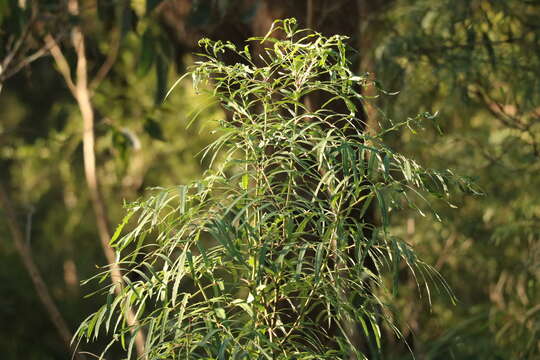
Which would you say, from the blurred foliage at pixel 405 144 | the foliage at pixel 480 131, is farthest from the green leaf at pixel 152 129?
the foliage at pixel 480 131

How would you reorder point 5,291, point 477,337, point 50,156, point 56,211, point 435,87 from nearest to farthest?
1. point 435,87
2. point 477,337
3. point 5,291
4. point 50,156
5. point 56,211

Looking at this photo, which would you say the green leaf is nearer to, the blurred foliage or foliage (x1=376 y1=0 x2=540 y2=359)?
the blurred foliage

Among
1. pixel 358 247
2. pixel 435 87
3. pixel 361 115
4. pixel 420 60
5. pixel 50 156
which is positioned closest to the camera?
pixel 358 247

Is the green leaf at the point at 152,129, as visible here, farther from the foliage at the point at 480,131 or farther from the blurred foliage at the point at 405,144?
the foliage at the point at 480,131

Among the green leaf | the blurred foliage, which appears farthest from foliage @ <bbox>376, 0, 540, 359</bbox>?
the green leaf

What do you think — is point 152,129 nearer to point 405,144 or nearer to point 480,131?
point 405,144

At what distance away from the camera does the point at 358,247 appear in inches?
52.1

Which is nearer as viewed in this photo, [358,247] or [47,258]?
[358,247]

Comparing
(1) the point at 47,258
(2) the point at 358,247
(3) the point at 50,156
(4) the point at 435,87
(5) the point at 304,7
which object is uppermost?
(5) the point at 304,7

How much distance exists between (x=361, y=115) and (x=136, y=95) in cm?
384

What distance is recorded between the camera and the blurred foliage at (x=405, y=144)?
2992 mm

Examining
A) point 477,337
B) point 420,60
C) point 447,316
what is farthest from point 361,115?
point 447,316

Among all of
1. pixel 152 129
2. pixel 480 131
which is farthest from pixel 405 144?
pixel 152 129

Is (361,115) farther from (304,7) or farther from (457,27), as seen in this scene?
(457,27)
